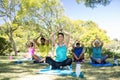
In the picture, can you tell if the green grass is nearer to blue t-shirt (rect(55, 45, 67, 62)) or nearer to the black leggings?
the black leggings

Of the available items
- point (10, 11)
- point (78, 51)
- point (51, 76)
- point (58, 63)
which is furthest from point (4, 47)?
point (51, 76)

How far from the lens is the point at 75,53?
1258 cm

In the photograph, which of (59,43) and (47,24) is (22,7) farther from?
(59,43)

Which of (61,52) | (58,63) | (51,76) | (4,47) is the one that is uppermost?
(61,52)

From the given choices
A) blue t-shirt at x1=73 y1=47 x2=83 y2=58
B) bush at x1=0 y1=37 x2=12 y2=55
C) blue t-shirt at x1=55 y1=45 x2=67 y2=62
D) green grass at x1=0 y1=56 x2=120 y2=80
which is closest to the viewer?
green grass at x1=0 y1=56 x2=120 y2=80

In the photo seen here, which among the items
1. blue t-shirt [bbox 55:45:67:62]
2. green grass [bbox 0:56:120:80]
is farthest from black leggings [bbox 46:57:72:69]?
green grass [bbox 0:56:120:80]

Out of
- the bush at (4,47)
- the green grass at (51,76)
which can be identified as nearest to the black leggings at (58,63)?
the green grass at (51,76)

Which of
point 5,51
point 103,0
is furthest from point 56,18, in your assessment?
point 103,0

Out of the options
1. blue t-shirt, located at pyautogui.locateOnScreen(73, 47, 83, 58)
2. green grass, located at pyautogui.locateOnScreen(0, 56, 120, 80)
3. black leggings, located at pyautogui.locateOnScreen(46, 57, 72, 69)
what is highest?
blue t-shirt, located at pyautogui.locateOnScreen(73, 47, 83, 58)

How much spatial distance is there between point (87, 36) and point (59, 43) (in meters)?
46.8

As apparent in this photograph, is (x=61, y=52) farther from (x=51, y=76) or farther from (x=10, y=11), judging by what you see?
(x=10, y=11)

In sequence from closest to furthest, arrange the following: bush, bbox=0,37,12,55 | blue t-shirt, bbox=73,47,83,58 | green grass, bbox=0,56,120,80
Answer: green grass, bbox=0,56,120,80, blue t-shirt, bbox=73,47,83,58, bush, bbox=0,37,12,55

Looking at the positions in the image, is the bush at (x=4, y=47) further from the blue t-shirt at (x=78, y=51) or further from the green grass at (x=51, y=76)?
the green grass at (x=51, y=76)

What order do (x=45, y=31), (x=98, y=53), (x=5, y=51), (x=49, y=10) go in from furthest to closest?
(x=45, y=31)
(x=49, y=10)
(x=5, y=51)
(x=98, y=53)
